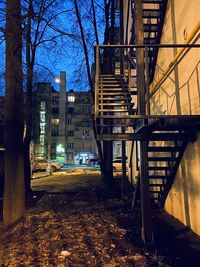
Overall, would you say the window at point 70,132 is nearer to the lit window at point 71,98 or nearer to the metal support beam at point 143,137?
the lit window at point 71,98

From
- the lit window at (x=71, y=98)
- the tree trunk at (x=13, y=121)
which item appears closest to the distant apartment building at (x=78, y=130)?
the lit window at (x=71, y=98)

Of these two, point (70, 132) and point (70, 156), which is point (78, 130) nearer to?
point (70, 132)

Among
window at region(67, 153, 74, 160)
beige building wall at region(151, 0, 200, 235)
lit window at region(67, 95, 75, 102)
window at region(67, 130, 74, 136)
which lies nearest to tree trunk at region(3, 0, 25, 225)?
beige building wall at region(151, 0, 200, 235)

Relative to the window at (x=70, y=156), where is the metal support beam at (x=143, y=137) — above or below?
above

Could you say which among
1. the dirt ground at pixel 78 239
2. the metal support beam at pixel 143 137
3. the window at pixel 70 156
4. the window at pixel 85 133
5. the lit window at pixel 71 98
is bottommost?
the dirt ground at pixel 78 239

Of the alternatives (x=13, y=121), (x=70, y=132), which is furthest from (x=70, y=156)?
(x=13, y=121)

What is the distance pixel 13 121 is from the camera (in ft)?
19.1

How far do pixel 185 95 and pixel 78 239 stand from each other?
407 centimetres

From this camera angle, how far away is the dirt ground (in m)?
3.58

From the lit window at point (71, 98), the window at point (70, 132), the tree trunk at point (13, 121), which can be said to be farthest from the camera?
the lit window at point (71, 98)

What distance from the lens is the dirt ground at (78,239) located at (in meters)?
3.58

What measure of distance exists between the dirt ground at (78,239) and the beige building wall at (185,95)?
1245 mm

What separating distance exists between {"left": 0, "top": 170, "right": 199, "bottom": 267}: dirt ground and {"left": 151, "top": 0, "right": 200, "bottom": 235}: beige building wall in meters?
1.25

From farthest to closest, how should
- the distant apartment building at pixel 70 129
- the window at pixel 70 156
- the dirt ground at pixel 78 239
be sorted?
the window at pixel 70 156 → the distant apartment building at pixel 70 129 → the dirt ground at pixel 78 239
